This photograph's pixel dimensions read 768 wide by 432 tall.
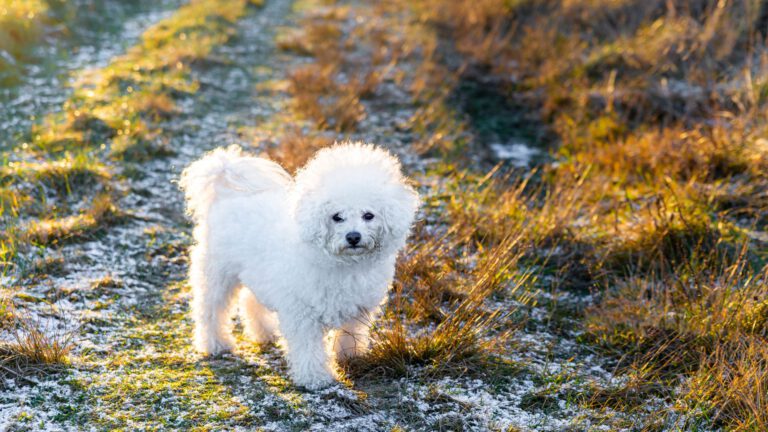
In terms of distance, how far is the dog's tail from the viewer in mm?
4129

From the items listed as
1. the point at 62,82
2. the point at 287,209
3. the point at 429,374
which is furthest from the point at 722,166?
the point at 62,82

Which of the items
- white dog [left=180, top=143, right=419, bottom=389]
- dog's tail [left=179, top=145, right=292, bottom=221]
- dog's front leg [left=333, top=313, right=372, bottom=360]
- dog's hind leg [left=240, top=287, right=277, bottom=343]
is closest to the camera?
white dog [left=180, top=143, right=419, bottom=389]

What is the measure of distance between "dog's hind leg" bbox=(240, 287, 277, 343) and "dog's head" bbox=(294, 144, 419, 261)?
1.24 metres

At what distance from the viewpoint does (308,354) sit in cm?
366

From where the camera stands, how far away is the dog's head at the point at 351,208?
133 inches

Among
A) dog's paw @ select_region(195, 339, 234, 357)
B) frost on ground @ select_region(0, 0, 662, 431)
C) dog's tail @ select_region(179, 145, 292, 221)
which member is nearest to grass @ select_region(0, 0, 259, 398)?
frost on ground @ select_region(0, 0, 662, 431)

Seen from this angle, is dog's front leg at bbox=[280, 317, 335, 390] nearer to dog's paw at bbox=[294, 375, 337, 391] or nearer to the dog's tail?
dog's paw at bbox=[294, 375, 337, 391]

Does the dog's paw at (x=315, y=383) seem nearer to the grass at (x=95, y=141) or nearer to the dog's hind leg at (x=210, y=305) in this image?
the dog's hind leg at (x=210, y=305)

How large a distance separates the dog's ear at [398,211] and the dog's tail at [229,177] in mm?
978

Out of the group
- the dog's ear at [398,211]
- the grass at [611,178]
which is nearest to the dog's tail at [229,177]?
the dog's ear at [398,211]

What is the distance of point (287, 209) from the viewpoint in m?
3.85

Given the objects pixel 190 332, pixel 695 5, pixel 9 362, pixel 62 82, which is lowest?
pixel 190 332

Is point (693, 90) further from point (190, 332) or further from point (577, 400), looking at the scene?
point (190, 332)

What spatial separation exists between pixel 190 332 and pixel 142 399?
3.49ft
